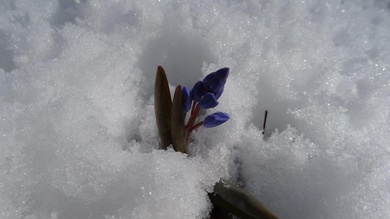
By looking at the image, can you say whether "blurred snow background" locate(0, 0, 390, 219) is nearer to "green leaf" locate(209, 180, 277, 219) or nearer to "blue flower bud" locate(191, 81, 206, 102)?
"green leaf" locate(209, 180, 277, 219)

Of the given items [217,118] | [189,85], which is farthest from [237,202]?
[189,85]

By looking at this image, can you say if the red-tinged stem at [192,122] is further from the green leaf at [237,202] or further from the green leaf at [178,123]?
the green leaf at [237,202]

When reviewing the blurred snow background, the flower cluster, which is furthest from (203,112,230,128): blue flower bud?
the blurred snow background

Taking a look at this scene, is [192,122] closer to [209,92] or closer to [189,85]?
[209,92]

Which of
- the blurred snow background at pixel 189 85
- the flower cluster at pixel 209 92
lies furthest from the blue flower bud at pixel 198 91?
the blurred snow background at pixel 189 85

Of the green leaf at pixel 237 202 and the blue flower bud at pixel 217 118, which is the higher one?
the blue flower bud at pixel 217 118

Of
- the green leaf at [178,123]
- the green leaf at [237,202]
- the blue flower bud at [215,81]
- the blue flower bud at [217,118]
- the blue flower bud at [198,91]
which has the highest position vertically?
the blue flower bud at [215,81]

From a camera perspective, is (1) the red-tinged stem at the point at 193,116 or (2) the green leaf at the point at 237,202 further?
(1) the red-tinged stem at the point at 193,116
